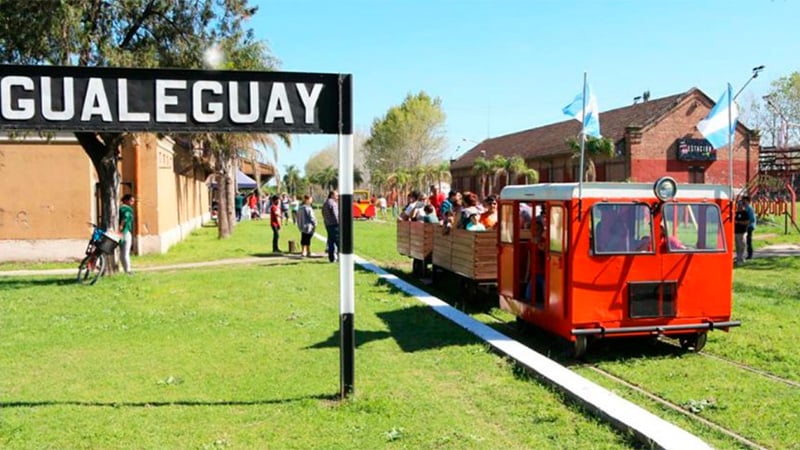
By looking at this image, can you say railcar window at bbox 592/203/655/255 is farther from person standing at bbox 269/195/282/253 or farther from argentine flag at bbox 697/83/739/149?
person standing at bbox 269/195/282/253

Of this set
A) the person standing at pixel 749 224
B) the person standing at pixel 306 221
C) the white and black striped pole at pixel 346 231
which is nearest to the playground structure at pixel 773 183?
the person standing at pixel 749 224

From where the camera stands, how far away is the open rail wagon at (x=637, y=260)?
8.02 meters

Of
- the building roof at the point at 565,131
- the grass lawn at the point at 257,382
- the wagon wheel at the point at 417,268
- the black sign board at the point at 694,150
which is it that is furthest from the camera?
the building roof at the point at 565,131

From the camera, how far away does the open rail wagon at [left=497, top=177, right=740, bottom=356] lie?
316 inches

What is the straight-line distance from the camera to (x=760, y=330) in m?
9.69

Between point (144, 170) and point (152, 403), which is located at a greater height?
point (144, 170)

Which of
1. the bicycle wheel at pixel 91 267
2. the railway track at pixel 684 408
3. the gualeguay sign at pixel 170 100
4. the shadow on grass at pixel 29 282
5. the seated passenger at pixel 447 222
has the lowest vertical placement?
the railway track at pixel 684 408

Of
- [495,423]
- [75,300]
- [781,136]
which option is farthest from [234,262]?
[781,136]

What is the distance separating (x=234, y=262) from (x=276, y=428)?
14.4 metres

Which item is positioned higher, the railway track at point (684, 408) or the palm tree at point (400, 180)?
the palm tree at point (400, 180)

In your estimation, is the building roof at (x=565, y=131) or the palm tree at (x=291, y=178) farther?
the palm tree at (x=291, y=178)

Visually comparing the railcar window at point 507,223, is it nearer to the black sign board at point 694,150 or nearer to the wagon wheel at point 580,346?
the wagon wheel at point 580,346

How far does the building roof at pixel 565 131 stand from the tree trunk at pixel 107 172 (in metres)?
37.0

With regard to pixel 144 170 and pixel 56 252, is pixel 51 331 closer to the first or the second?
pixel 56 252
